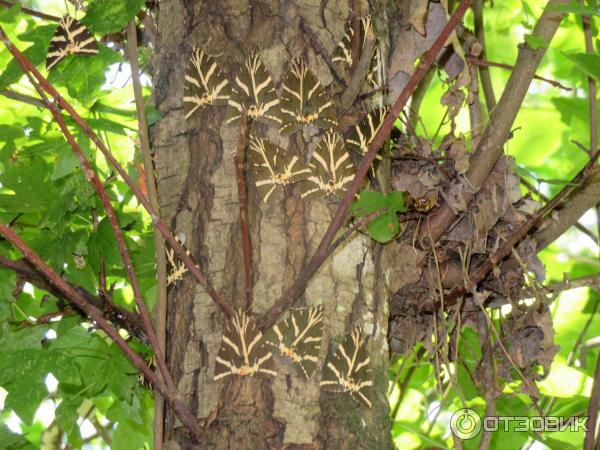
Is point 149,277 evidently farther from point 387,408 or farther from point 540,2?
point 540,2

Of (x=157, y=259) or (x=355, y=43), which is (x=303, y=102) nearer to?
(x=355, y=43)

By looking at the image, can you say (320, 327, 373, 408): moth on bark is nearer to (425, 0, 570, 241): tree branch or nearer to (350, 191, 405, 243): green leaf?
(350, 191, 405, 243): green leaf

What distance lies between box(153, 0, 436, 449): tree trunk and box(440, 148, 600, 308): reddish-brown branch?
9.4 inches

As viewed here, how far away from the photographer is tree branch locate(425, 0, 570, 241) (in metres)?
1.53

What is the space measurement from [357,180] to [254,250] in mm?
248

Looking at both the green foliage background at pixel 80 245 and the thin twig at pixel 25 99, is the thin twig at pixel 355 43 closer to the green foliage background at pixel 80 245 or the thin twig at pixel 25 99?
the green foliage background at pixel 80 245

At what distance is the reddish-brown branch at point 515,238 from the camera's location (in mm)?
1548

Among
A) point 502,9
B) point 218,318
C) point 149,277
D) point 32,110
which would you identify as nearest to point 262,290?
point 218,318

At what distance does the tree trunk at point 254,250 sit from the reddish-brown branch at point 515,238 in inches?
9.4

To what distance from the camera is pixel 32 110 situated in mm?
2168

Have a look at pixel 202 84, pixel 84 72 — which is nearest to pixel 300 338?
pixel 202 84

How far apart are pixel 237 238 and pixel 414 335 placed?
577mm

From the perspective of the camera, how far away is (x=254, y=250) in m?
1.32

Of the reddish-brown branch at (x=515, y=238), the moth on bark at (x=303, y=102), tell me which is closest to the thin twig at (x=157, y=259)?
the moth on bark at (x=303, y=102)
